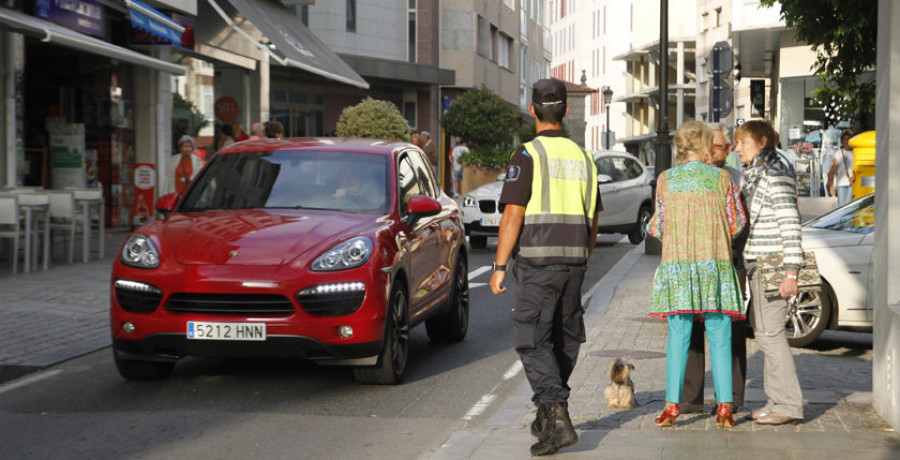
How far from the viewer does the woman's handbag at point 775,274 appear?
22.1 feet

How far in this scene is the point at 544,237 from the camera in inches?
245

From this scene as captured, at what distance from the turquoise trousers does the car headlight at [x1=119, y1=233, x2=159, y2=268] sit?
10.8ft

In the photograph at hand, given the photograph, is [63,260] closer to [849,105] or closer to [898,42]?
[849,105]

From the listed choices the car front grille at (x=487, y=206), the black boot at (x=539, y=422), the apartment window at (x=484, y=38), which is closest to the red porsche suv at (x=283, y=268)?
the black boot at (x=539, y=422)

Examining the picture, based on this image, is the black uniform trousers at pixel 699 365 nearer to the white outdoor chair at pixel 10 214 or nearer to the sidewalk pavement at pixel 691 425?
the sidewalk pavement at pixel 691 425

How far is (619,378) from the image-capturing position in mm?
7082

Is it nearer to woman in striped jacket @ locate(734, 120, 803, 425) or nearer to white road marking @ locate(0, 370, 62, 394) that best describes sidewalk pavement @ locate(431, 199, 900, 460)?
woman in striped jacket @ locate(734, 120, 803, 425)

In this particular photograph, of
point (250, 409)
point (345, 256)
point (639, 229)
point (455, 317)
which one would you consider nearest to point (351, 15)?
point (639, 229)

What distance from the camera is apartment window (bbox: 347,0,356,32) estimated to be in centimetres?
4397

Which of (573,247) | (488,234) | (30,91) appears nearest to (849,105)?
(488,234)

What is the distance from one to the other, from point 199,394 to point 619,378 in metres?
2.69

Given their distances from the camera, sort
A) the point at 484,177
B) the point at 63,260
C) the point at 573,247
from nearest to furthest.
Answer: the point at 573,247, the point at 63,260, the point at 484,177

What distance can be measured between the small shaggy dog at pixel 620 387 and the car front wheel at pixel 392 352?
1.67 metres

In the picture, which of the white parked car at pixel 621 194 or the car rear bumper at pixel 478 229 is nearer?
the car rear bumper at pixel 478 229
